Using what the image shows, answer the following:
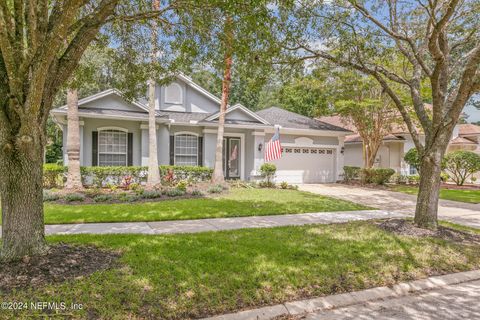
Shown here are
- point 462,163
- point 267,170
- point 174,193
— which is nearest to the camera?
point 174,193

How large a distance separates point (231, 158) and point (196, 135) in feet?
7.95

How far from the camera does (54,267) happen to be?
425 centimetres

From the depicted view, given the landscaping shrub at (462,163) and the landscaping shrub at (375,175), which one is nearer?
the landscaping shrub at (462,163)

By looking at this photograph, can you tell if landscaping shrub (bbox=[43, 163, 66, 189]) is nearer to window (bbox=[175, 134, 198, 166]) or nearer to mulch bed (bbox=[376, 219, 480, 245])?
window (bbox=[175, 134, 198, 166])

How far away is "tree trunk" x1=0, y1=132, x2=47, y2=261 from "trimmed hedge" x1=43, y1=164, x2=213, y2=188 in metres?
9.78

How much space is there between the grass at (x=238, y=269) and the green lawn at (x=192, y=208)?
6.57 ft

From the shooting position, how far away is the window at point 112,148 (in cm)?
1476

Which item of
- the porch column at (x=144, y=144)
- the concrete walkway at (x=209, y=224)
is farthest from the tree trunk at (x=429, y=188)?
the porch column at (x=144, y=144)

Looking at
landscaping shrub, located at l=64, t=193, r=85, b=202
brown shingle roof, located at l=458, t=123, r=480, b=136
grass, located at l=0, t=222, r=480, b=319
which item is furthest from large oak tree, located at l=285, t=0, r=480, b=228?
brown shingle roof, located at l=458, t=123, r=480, b=136

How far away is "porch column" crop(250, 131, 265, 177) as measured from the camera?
17688 millimetres

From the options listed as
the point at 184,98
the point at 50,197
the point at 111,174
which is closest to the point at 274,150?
the point at 184,98

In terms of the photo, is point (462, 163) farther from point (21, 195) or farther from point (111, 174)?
point (21, 195)

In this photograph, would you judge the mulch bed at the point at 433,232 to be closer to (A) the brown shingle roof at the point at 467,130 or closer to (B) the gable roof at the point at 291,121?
(B) the gable roof at the point at 291,121

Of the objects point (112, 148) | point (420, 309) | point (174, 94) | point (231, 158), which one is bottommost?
point (420, 309)
